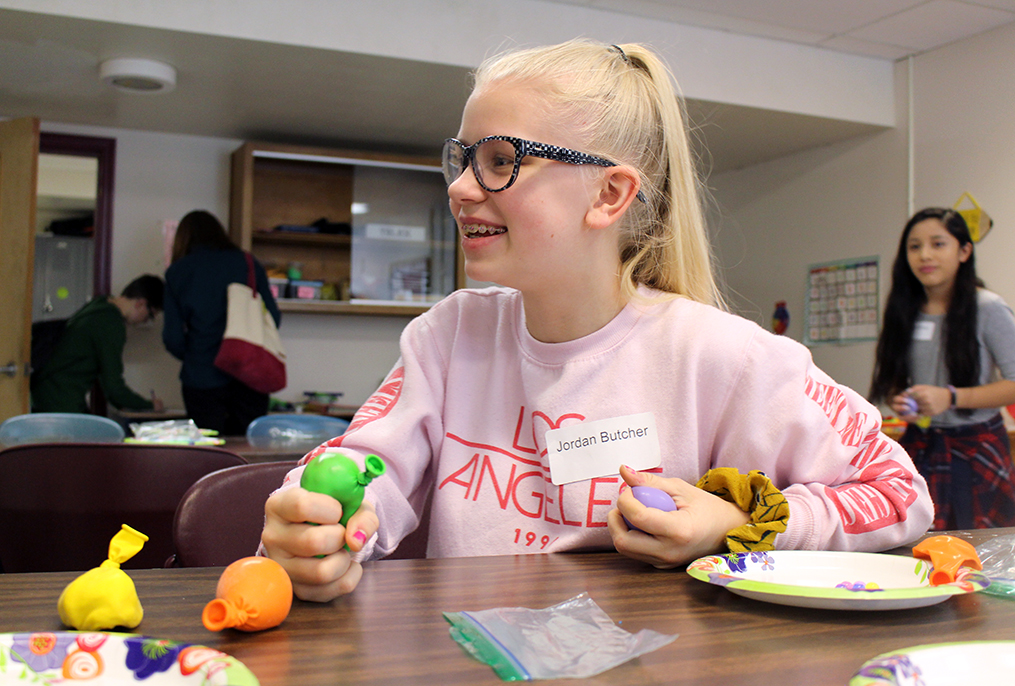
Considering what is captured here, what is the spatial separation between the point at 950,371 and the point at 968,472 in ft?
1.21

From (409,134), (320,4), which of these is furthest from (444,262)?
(320,4)

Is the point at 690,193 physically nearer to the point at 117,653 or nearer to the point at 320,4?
the point at 117,653

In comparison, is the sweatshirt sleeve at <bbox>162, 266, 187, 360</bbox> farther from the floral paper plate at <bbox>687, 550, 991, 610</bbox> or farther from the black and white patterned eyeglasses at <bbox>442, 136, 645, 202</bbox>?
the floral paper plate at <bbox>687, 550, 991, 610</bbox>

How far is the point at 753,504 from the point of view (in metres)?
0.89

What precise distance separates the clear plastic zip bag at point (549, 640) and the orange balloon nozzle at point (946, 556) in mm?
323

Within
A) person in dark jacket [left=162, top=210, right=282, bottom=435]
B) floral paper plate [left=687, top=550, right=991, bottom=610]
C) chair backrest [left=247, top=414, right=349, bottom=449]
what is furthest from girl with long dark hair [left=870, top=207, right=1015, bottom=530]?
person in dark jacket [left=162, top=210, right=282, bottom=435]

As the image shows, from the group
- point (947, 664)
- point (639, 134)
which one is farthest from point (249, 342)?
point (947, 664)

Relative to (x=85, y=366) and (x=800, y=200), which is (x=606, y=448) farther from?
(x=800, y=200)

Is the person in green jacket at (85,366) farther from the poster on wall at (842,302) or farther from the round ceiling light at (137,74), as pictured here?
the poster on wall at (842,302)

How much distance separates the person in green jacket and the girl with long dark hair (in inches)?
147

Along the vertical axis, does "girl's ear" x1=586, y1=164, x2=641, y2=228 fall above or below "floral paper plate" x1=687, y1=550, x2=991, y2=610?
above

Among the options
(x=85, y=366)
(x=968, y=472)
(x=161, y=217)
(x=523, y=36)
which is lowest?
(x=968, y=472)

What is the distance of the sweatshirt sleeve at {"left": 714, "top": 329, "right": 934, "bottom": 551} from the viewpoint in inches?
35.4

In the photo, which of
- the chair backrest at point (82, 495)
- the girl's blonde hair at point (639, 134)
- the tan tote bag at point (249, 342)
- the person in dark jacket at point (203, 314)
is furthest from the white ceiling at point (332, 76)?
A: the girl's blonde hair at point (639, 134)
